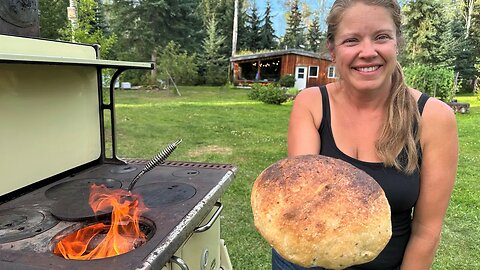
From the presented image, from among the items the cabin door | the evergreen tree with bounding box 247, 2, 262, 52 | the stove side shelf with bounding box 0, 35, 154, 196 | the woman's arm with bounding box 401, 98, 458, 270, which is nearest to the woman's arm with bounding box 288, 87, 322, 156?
the woman's arm with bounding box 401, 98, 458, 270

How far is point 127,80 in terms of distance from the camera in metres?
22.4

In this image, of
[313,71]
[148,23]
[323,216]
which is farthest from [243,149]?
[148,23]

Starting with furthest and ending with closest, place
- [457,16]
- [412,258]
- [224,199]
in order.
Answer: [457,16]
[224,199]
[412,258]

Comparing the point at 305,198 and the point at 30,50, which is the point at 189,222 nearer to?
the point at 305,198

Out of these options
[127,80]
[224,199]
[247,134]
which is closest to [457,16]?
[127,80]

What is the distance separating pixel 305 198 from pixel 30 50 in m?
1.60

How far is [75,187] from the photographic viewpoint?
205 cm

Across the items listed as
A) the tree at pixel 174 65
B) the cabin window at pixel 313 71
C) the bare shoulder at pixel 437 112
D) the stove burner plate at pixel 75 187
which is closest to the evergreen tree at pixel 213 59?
the tree at pixel 174 65

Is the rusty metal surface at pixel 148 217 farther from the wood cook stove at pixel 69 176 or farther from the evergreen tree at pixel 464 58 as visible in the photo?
the evergreen tree at pixel 464 58

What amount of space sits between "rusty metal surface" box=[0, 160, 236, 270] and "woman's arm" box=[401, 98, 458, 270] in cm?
92

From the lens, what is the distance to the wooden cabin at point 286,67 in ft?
76.8

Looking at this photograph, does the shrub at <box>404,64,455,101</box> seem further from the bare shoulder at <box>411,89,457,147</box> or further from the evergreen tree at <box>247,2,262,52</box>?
the evergreen tree at <box>247,2,262,52</box>

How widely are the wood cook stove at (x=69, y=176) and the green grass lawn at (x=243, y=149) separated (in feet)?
4.51

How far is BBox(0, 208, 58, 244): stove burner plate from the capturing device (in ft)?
4.81
